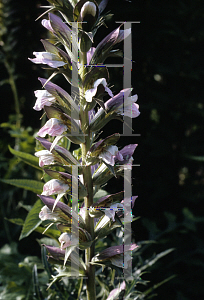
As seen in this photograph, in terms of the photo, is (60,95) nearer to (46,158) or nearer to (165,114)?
(46,158)

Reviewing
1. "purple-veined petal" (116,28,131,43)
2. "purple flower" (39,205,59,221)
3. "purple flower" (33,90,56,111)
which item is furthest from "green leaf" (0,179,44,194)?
"purple-veined petal" (116,28,131,43)

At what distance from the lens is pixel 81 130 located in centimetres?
64

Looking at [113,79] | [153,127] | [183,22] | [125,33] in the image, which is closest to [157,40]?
[183,22]

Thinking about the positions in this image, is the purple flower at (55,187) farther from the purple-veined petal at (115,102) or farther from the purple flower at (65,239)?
the purple-veined petal at (115,102)

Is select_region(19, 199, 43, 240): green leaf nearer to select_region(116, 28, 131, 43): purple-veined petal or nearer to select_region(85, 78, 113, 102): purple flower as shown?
select_region(85, 78, 113, 102): purple flower

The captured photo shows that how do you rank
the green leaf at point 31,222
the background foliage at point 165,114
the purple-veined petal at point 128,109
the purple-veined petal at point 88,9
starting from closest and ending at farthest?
the purple-veined petal at point 88,9, the purple-veined petal at point 128,109, the green leaf at point 31,222, the background foliage at point 165,114

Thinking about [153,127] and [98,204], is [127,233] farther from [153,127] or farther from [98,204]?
[153,127]

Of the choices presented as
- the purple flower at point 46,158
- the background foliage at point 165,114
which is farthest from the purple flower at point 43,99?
the background foliage at point 165,114

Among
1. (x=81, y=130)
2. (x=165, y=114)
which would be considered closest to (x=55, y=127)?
(x=81, y=130)

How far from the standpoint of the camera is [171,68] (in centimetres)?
177

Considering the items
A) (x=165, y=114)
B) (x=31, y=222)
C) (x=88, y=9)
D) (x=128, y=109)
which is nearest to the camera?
(x=88, y=9)

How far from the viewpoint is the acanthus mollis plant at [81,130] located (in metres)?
0.59

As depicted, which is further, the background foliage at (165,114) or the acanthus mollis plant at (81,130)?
the background foliage at (165,114)

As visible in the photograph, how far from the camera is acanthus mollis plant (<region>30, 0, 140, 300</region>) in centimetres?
59
